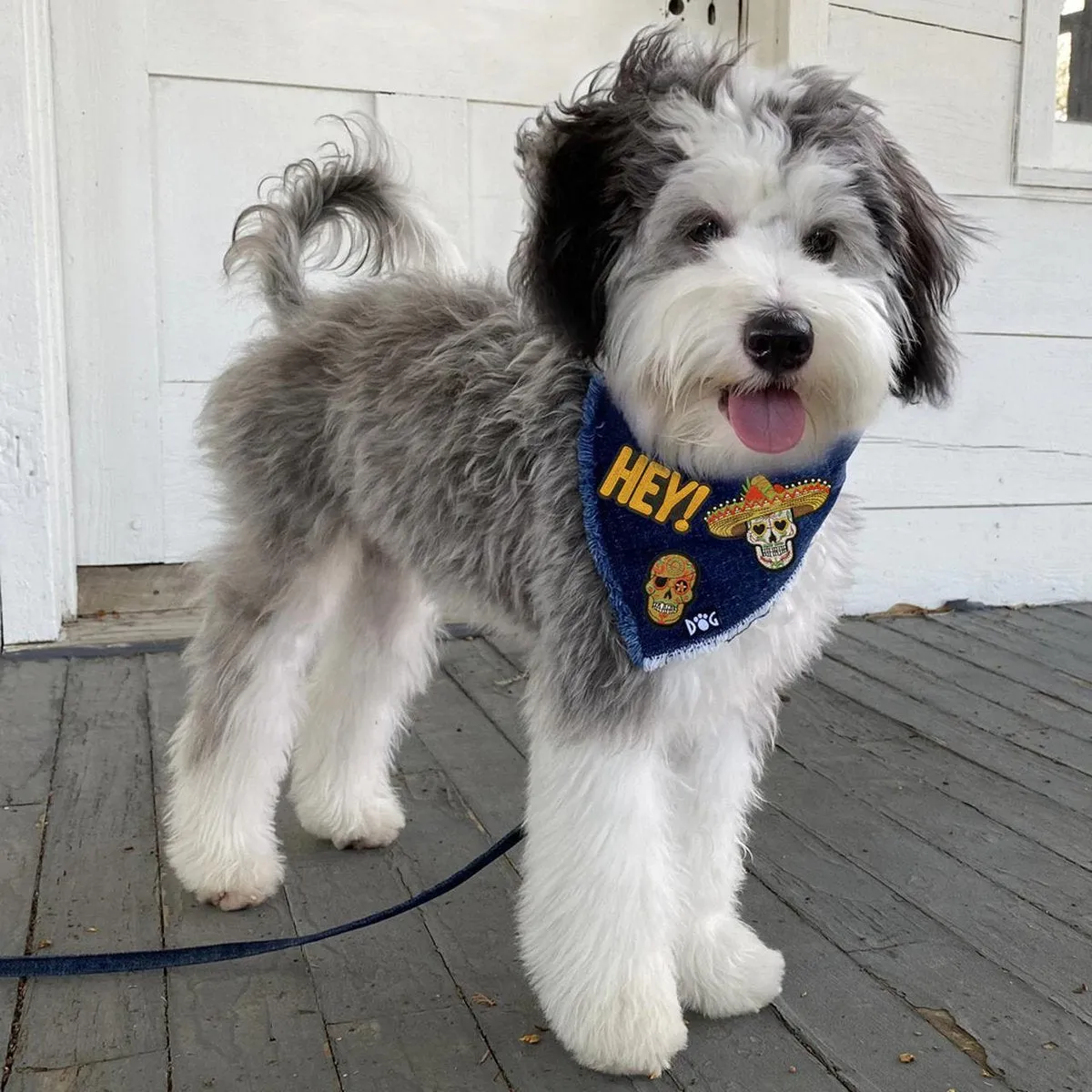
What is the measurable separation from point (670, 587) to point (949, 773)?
5.47 ft

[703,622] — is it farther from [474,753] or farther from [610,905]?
→ [474,753]

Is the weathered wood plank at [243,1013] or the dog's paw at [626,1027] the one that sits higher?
the dog's paw at [626,1027]

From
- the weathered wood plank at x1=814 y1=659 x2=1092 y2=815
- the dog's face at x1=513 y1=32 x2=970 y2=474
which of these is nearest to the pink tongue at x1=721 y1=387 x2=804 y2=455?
the dog's face at x1=513 y1=32 x2=970 y2=474

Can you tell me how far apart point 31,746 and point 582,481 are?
210cm

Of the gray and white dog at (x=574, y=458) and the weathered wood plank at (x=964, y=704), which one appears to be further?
the weathered wood plank at (x=964, y=704)

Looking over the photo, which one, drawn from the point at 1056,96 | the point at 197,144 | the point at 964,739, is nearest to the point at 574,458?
the point at 964,739

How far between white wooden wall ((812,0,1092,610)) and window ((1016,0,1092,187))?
54 mm

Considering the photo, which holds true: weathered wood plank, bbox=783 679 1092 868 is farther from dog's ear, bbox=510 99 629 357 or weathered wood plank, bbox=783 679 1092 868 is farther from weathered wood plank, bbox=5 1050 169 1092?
weathered wood plank, bbox=5 1050 169 1092

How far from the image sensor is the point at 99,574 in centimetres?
411

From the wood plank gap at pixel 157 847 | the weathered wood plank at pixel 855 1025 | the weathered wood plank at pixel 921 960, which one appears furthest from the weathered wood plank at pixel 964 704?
the wood plank gap at pixel 157 847

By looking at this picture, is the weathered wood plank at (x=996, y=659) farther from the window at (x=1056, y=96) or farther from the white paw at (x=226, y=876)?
the white paw at (x=226, y=876)

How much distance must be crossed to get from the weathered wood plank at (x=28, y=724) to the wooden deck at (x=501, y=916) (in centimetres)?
1

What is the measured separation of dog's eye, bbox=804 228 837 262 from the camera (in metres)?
1.68

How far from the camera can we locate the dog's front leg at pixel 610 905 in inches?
72.9
